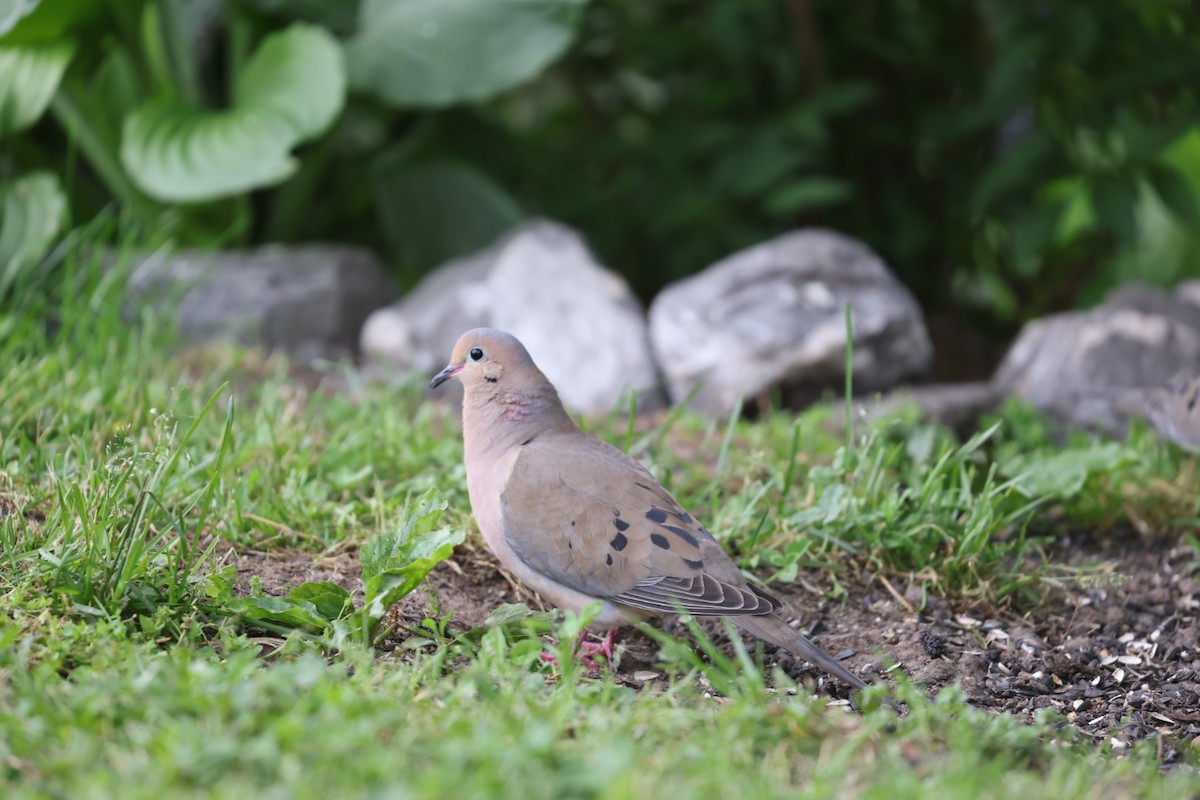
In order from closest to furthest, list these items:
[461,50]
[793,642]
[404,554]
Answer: [793,642] < [404,554] < [461,50]

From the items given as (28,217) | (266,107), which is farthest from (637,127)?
(28,217)

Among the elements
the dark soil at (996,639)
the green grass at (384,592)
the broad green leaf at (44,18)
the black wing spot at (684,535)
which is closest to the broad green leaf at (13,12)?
the broad green leaf at (44,18)

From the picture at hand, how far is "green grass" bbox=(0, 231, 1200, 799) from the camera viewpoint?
6.15ft

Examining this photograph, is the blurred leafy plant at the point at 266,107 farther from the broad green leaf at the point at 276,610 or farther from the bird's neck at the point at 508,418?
the broad green leaf at the point at 276,610

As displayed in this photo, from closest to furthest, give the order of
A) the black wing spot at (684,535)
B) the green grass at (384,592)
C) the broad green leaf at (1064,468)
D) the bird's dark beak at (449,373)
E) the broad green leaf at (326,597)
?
the green grass at (384,592) → the broad green leaf at (326,597) → the black wing spot at (684,535) → the bird's dark beak at (449,373) → the broad green leaf at (1064,468)

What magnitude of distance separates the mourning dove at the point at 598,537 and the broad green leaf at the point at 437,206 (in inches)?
109

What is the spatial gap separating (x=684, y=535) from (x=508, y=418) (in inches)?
20.7

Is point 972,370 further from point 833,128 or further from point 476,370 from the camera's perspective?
point 476,370

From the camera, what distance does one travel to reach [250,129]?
4539 millimetres

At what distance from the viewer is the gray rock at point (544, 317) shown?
4.71 meters

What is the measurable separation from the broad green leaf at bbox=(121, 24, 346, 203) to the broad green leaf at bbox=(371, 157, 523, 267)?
0.91m

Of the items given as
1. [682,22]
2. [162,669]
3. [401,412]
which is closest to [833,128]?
[682,22]

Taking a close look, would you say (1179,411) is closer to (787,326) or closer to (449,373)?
(787,326)

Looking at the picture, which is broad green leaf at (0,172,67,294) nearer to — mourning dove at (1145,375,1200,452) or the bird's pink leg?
the bird's pink leg
